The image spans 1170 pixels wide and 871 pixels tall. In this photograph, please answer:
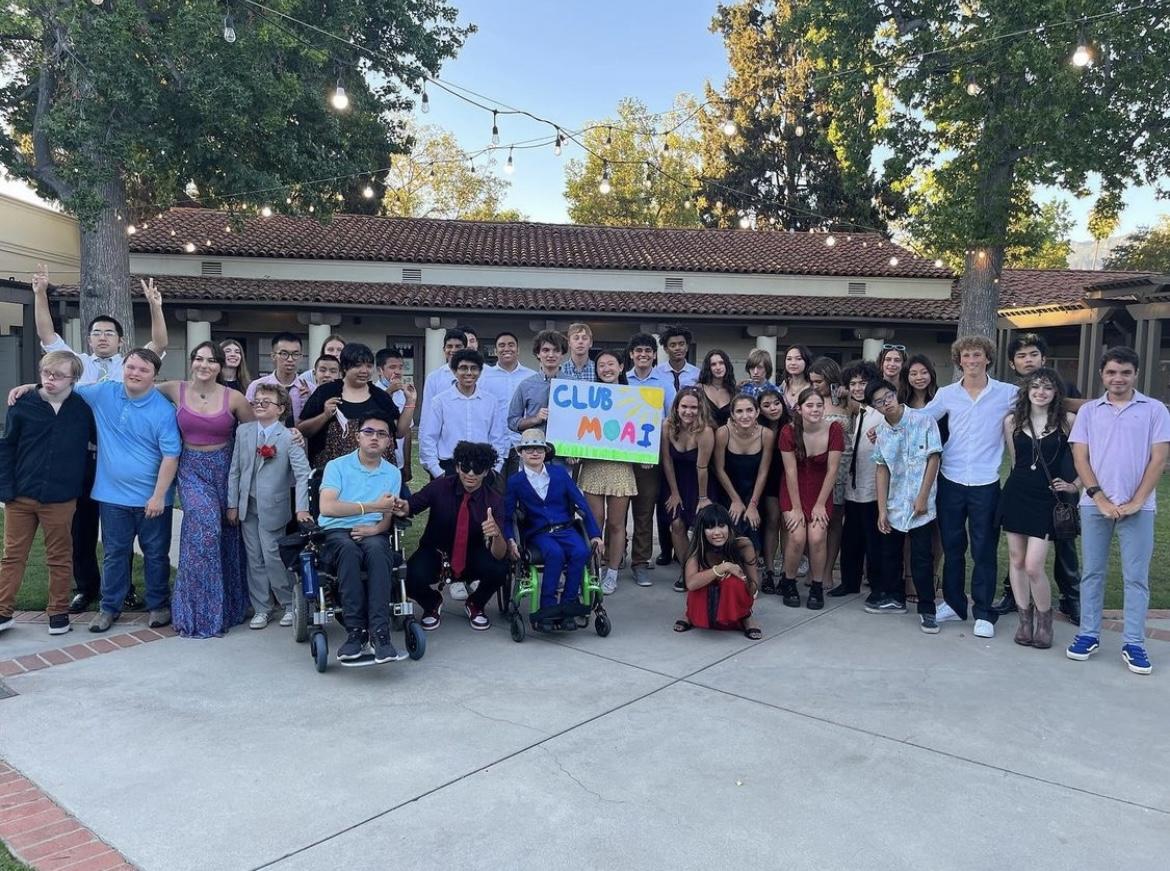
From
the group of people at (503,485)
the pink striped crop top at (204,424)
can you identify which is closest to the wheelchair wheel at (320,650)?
the group of people at (503,485)

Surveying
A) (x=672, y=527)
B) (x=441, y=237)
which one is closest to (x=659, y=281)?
(x=441, y=237)

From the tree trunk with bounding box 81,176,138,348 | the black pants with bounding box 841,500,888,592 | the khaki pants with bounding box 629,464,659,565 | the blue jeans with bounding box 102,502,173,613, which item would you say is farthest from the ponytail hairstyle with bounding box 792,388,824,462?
the tree trunk with bounding box 81,176,138,348

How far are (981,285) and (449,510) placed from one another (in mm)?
15285

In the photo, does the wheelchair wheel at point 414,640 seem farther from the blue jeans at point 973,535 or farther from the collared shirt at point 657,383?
the blue jeans at point 973,535

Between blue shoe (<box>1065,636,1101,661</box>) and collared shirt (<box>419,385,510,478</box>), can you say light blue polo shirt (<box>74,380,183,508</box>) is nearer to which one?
collared shirt (<box>419,385,510,478</box>)

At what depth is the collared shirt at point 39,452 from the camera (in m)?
4.84

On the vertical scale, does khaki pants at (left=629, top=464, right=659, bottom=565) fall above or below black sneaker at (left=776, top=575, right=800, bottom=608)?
above

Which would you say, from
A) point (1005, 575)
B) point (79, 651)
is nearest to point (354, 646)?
point (79, 651)

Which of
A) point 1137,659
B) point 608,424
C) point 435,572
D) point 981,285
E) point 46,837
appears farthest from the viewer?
point 981,285

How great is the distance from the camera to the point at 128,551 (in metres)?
5.16

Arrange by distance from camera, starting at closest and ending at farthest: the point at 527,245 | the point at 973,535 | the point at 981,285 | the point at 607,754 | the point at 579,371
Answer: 1. the point at 607,754
2. the point at 973,535
3. the point at 579,371
4. the point at 981,285
5. the point at 527,245

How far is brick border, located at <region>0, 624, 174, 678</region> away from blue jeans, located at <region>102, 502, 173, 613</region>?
0.21m

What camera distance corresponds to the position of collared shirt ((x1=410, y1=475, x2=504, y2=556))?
5.27 m

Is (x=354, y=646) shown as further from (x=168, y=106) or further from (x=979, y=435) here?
(x=168, y=106)
